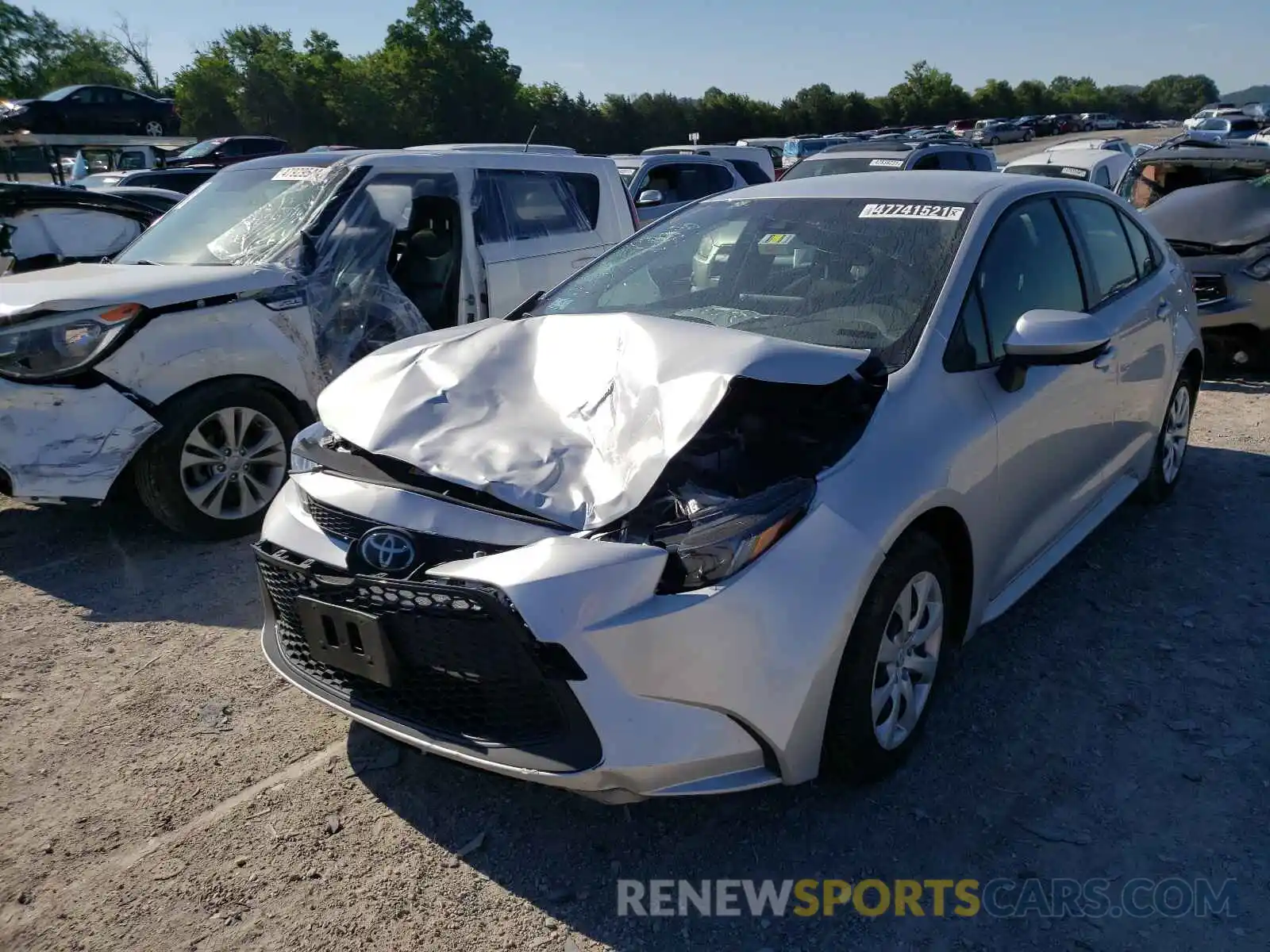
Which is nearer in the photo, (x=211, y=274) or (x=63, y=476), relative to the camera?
(x=63, y=476)

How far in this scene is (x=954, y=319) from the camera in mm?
3041

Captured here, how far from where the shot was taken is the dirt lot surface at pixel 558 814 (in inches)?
91.9

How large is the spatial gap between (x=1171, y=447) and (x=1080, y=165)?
953 cm

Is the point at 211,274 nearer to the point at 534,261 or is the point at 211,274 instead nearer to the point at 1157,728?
the point at 534,261

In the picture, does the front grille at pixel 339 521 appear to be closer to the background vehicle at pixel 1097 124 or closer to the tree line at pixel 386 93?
the tree line at pixel 386 93

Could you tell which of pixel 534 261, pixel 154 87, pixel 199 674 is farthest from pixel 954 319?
pixel 154 87

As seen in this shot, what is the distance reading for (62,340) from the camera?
4.31 m

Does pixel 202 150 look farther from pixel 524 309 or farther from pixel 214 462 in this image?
pixel 524 309

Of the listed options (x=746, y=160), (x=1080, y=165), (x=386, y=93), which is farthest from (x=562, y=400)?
(x=386, y=93)

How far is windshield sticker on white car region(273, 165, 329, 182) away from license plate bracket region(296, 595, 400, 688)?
12.0 ft

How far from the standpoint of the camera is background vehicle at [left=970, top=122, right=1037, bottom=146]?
63562 millimetres

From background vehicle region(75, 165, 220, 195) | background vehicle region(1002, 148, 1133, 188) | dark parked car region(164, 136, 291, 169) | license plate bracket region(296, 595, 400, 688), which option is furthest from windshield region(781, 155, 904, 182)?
dark parked car region(164, 136, 291, 169)

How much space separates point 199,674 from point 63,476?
1419 mm

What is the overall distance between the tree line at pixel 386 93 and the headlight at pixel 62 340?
44.3 meters
